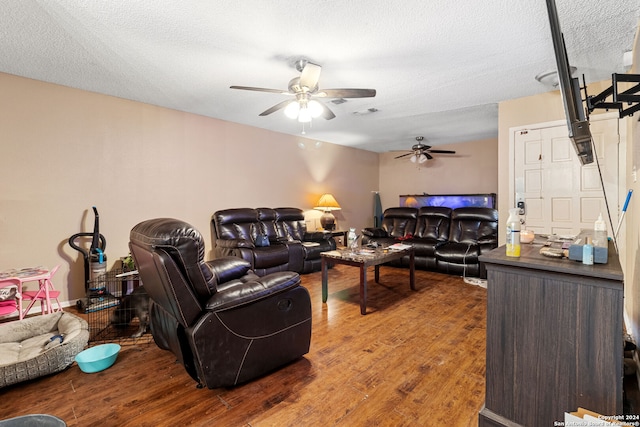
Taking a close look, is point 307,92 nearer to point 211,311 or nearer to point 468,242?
point 211,311

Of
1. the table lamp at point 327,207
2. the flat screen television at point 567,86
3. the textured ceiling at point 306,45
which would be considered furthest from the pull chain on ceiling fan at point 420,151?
the flat screen television at point 567,86

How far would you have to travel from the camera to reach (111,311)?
3006 millimetres

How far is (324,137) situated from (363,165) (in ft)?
5.98

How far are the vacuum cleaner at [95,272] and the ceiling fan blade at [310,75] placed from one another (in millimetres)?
2869

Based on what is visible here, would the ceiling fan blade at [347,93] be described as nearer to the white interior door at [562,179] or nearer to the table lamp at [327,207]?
the white interior door at [562,179]

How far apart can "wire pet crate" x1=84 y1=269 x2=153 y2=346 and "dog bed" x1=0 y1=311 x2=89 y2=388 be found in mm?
284

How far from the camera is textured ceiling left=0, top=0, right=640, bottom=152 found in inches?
80.7

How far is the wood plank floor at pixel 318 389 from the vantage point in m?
1.56

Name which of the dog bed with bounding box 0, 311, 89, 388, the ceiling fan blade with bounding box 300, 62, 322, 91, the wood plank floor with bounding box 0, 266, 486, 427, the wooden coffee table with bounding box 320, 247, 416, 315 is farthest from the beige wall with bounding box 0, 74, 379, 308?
the ceiling fan blade with bounding box 300, 62, 322, 91

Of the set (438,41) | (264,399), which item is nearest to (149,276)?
(264,399)

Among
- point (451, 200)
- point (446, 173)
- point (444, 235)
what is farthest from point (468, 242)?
point (446, 173)

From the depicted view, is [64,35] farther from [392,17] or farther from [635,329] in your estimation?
[635,329]

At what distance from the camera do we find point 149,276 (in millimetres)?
1785

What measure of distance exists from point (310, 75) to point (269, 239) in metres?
2.99
